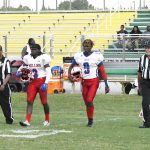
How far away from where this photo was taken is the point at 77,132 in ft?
40.7

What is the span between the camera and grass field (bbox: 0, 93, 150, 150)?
10.6 m

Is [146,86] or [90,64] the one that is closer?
[146,86]

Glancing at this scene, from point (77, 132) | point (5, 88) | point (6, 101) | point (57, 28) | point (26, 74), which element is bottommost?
point (77, 132)

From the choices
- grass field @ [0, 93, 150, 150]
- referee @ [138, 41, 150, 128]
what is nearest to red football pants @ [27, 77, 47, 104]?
grass field @ [0, 93, 150, 150]

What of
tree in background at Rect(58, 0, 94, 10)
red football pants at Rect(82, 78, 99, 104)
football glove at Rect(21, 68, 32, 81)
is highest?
tree in background at Rect(58, 0, 94, 10)

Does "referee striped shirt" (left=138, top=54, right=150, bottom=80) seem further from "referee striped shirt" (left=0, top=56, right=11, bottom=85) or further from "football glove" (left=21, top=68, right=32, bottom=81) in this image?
"referee striped shirt" (left=0, top=56, right=11, bottom=85)

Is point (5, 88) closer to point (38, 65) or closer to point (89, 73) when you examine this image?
point (38, 65)

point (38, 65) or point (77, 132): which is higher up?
point (38, 65)

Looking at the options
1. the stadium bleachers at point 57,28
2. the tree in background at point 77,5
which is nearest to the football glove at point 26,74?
the stadium bleachers at point 57,28

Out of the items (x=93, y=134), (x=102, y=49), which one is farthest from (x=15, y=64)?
(x=93, y=134)

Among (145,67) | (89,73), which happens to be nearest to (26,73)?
(89,73)

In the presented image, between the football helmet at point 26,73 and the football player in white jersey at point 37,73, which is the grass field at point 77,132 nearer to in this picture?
the football player in white jersey at point 37,73

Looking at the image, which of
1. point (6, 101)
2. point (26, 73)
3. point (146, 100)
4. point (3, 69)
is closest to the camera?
point (146, 100)

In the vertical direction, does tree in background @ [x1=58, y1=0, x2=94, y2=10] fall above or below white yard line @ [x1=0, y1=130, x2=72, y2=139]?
above
